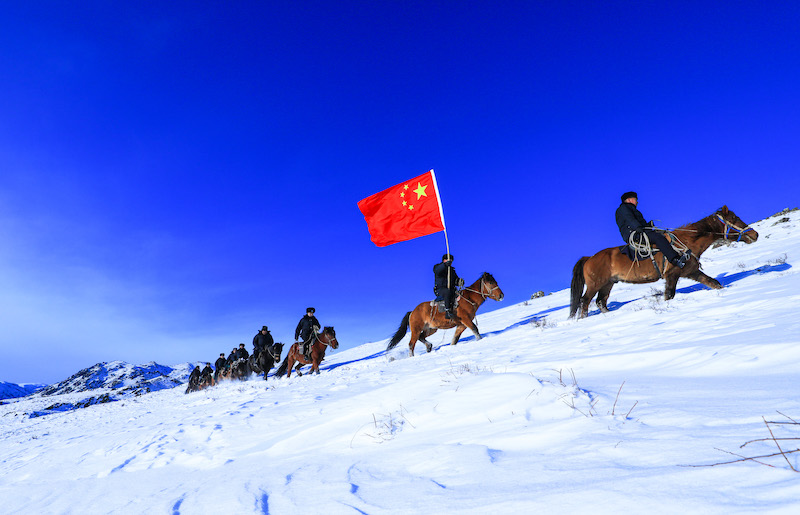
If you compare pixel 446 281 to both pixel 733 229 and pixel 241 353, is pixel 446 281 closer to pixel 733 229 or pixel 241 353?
pixel 733 229

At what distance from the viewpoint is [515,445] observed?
2311 mm

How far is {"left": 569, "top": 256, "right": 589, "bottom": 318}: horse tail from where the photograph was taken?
968 centimetres

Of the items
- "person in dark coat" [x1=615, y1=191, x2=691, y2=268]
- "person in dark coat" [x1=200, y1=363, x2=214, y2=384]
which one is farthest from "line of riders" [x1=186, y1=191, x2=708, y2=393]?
"person in dark coat" [x1=200, y1=363, x2=214, y2=384]

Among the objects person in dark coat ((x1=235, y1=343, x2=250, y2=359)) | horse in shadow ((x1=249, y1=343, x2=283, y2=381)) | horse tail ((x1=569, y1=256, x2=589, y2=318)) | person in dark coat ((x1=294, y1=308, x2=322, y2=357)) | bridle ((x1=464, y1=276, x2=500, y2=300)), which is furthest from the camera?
person in dark coat ((x1=235, y1=343, x2=250, y2=359))

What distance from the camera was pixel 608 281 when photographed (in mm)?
9602

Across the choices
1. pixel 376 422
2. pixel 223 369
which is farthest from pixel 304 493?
pixel 223 369

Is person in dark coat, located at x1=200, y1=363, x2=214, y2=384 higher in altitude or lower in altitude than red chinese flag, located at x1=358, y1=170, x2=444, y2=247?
lower

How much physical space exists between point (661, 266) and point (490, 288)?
4742 millimetres

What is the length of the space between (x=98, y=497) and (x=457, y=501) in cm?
303

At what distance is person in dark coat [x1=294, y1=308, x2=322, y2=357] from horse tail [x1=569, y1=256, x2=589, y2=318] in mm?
10626

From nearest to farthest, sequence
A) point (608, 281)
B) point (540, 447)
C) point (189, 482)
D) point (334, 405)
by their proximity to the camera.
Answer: point (540, 447) < point (189, 482) < point (334, 405) < point (608, 281)

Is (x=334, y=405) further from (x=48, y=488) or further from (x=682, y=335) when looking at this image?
(x=682, y=335)

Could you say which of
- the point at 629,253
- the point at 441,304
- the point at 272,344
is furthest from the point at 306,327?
the point at 629,253

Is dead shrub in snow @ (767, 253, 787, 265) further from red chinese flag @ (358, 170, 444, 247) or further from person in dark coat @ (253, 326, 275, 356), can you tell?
person in dark coat @ (253, 326, 275, 356)
